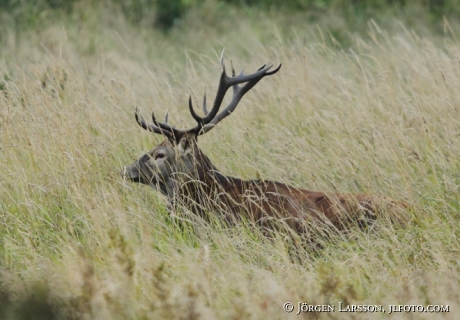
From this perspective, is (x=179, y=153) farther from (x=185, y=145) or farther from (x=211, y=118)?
(x=211, y=118)

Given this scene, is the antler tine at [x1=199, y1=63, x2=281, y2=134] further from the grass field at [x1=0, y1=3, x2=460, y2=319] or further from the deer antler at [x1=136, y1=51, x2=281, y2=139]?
the grass field at [x1=0, y1=3, x2=460, y2=319]

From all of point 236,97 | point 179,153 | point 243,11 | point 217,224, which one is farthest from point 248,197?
point 243,11

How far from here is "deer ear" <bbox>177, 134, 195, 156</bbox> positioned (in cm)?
614

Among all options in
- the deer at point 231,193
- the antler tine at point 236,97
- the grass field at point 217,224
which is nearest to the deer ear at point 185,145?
the deer at point 231,193

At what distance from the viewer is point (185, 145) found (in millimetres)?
6195

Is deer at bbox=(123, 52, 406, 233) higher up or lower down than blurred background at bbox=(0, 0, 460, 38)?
higher up

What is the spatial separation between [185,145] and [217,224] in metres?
0.97

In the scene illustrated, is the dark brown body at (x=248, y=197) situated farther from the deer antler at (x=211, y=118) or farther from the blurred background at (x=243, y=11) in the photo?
the blurred background at (x=243, y=11)

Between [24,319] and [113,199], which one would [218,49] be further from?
[24,319]

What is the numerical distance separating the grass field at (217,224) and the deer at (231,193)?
13 cm

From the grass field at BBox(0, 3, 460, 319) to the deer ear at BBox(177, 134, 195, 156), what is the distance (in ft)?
0.99

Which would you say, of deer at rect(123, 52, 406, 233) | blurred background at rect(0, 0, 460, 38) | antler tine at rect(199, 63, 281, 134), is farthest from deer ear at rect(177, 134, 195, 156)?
blurred background at rect(0, 0, 460, 38)

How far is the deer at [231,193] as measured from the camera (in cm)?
530

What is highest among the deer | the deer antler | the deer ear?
the deer antler
